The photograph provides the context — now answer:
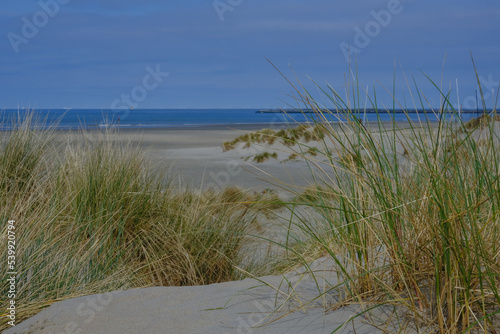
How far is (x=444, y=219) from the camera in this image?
5.15 feet

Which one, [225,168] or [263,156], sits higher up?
[263,156]

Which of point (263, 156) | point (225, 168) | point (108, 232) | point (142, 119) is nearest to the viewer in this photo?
point (108, 232)

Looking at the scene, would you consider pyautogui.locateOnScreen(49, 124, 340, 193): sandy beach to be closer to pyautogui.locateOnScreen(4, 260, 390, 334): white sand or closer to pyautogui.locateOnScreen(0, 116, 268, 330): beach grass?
pyautogui.locateOnScreen(0, 116, 268, 330): beach grass

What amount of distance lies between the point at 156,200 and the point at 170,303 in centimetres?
153

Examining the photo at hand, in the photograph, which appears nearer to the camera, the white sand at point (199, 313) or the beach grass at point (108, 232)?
the white sand at point (199, 313)

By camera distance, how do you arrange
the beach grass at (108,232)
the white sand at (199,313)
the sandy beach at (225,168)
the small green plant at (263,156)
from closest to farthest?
the white sand at (199,313), the beach grass at (108,232), the sandy beach at (225,168), the small green plant at (263,156)

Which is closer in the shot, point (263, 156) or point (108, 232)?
point (108, 232)

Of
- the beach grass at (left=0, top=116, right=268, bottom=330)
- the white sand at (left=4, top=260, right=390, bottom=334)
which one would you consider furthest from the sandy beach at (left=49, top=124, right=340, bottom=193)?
the white sand at (left=4, top=260, right=390, bottom=334)

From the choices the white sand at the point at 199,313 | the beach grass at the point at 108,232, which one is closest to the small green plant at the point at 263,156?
the beach grass at the point at 108,232

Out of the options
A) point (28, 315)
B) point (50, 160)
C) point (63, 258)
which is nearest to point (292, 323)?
point (28, 315)

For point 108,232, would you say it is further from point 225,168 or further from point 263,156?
point 263,156

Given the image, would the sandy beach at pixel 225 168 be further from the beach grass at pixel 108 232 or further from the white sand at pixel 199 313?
the white sand at pixel 199 313

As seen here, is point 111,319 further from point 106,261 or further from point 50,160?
point 50,160

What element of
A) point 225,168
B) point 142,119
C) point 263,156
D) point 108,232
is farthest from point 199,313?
point 142,119
